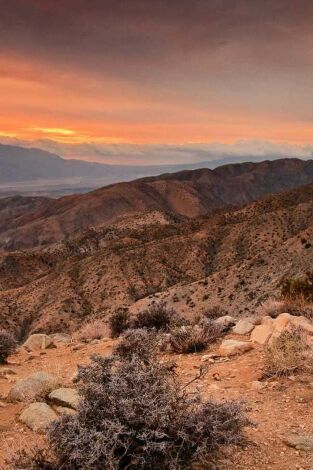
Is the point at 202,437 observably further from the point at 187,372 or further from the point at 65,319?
the point at 65,319

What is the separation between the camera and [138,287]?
229ft

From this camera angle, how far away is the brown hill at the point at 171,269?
158ft

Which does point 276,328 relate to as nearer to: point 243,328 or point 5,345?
point 243,328

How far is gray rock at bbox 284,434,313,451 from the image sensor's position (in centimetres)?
516

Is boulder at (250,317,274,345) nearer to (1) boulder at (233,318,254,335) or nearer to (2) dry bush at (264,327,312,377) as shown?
(1) boulder at (233,318,254,335)

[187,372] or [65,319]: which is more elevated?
[187,372]

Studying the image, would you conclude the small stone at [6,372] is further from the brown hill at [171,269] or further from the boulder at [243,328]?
the brown hill at [171,269]

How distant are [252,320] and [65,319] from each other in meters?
52.9

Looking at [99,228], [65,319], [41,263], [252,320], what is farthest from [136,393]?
[99,228]

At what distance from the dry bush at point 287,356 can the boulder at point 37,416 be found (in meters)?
3.57

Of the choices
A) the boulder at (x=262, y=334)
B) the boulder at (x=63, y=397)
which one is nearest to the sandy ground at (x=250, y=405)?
the boulder at (x=63, y=397)

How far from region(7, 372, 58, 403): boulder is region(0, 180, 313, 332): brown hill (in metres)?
36.3

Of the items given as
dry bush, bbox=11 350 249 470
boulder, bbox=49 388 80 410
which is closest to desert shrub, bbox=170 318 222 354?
boulder, bbox=49 388 80 410

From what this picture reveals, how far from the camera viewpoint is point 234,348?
962cm
